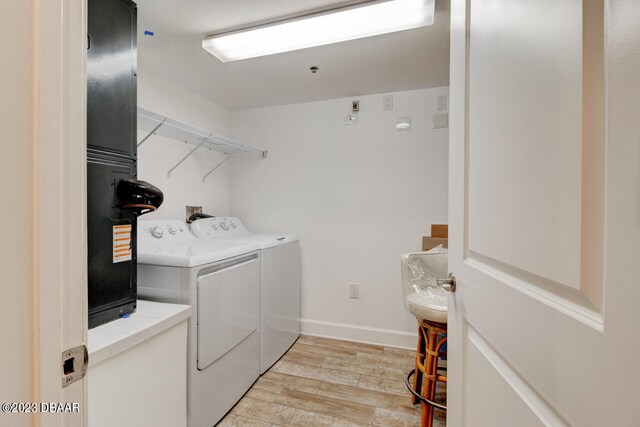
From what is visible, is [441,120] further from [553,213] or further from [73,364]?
[73,364]

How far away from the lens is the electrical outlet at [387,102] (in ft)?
8.58

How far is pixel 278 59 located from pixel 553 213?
199cm

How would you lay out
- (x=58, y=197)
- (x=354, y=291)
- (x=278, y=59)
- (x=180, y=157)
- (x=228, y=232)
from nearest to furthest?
(x=58, y=197)
(x=278, y=59)
(x=180, y=157)
(x=228, y=232)
(x=354, y=291)

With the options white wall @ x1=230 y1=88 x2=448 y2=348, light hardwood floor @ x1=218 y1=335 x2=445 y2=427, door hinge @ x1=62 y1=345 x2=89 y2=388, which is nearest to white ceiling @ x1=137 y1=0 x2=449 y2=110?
white wall @ x1=230 y1=88 x2=448 y2=348

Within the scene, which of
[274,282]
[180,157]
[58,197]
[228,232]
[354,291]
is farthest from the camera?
[354,291]

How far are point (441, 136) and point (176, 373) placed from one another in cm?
249

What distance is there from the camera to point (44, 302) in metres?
0.41

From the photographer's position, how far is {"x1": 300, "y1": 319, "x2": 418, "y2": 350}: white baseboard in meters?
2.56

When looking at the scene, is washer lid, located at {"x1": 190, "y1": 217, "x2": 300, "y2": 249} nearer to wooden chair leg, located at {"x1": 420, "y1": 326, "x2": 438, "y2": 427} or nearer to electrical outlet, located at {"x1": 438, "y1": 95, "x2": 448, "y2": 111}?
wooden chair leg, located at {"x1": 420, "y1": 326, "x2": 438, "y2": 427}

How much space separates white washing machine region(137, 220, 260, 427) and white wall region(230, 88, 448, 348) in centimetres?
93

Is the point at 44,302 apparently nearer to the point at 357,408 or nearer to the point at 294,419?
the point at 294,419

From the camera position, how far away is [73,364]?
48cm

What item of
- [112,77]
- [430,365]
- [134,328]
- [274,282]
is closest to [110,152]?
[112,77]

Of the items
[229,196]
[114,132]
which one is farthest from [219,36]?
[229,196]
